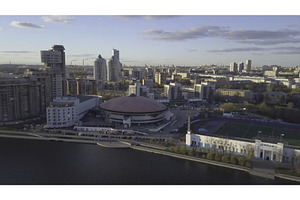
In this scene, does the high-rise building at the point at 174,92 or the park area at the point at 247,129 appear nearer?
the park area at the point at 247,129

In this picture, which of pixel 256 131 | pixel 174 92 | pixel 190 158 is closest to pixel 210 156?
pixel 190 158

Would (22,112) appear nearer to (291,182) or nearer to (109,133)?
(109,133)

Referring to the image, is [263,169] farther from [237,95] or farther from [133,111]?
[237,95]

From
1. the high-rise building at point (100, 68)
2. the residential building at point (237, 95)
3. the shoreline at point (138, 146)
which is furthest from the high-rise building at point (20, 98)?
the high-rise building at point (100, 68)

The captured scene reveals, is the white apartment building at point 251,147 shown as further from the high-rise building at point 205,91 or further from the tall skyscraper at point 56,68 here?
the high-rise building at point 205,91

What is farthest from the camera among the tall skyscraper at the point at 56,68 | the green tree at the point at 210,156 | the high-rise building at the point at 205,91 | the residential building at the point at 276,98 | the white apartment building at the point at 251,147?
the high-rise building at the point at 205,91

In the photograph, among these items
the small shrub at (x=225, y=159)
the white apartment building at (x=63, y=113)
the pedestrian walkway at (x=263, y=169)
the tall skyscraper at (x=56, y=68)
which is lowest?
the pedestrian walkway at (x=263, y=169)

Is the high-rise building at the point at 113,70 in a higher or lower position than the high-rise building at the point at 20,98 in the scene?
higher
